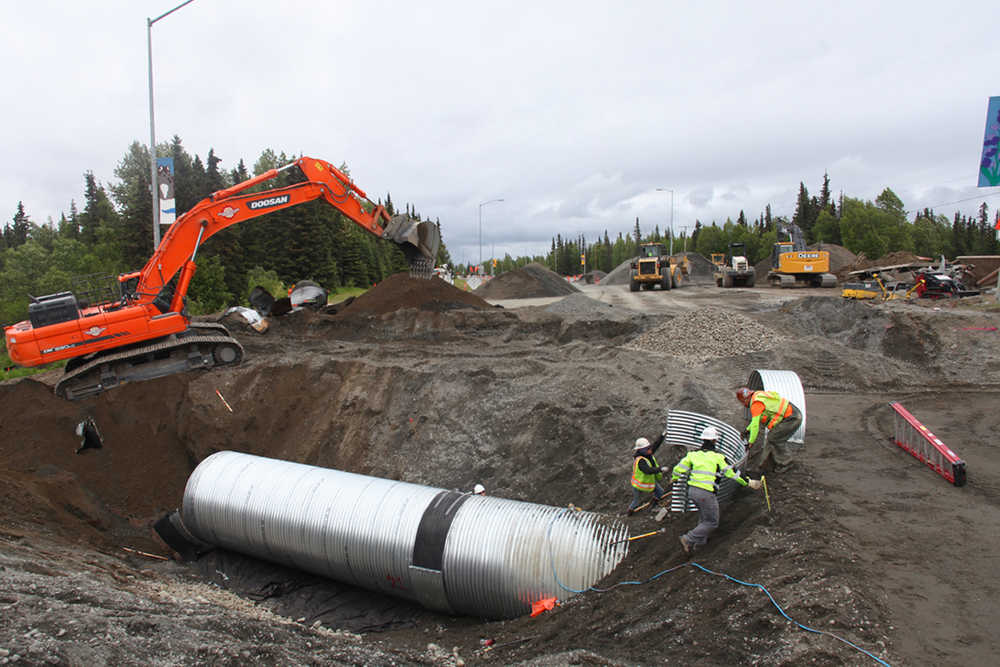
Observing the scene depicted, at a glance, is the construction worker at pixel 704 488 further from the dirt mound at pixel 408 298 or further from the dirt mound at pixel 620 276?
→ the dirt mound at pixel 620 276

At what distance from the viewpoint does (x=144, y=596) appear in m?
6.82

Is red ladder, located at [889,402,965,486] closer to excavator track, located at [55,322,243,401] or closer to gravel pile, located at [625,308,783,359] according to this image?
gravel pile, located at [625,308,783,359]

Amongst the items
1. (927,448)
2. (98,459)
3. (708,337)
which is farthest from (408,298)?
(927,448)

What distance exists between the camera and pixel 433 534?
778 cm

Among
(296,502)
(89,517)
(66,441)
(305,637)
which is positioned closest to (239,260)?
(66,441)

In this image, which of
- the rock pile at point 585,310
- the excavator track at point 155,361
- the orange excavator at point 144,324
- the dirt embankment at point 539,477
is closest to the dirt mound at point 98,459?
the dirt embankment at point 539,477

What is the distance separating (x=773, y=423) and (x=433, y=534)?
4.79 m

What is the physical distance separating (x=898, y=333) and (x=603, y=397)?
393 inches

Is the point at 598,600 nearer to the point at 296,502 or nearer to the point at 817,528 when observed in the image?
the point at 817,528

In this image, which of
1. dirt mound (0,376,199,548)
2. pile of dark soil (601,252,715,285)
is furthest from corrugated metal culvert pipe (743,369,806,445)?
pile of dark soil (601,252,715,285)

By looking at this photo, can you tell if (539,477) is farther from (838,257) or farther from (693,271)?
(693,271)

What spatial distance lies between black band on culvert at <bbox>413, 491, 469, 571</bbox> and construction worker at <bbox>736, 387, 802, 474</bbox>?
408cm

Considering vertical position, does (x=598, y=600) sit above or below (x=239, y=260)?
below

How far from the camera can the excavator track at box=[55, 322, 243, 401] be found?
13.2m
